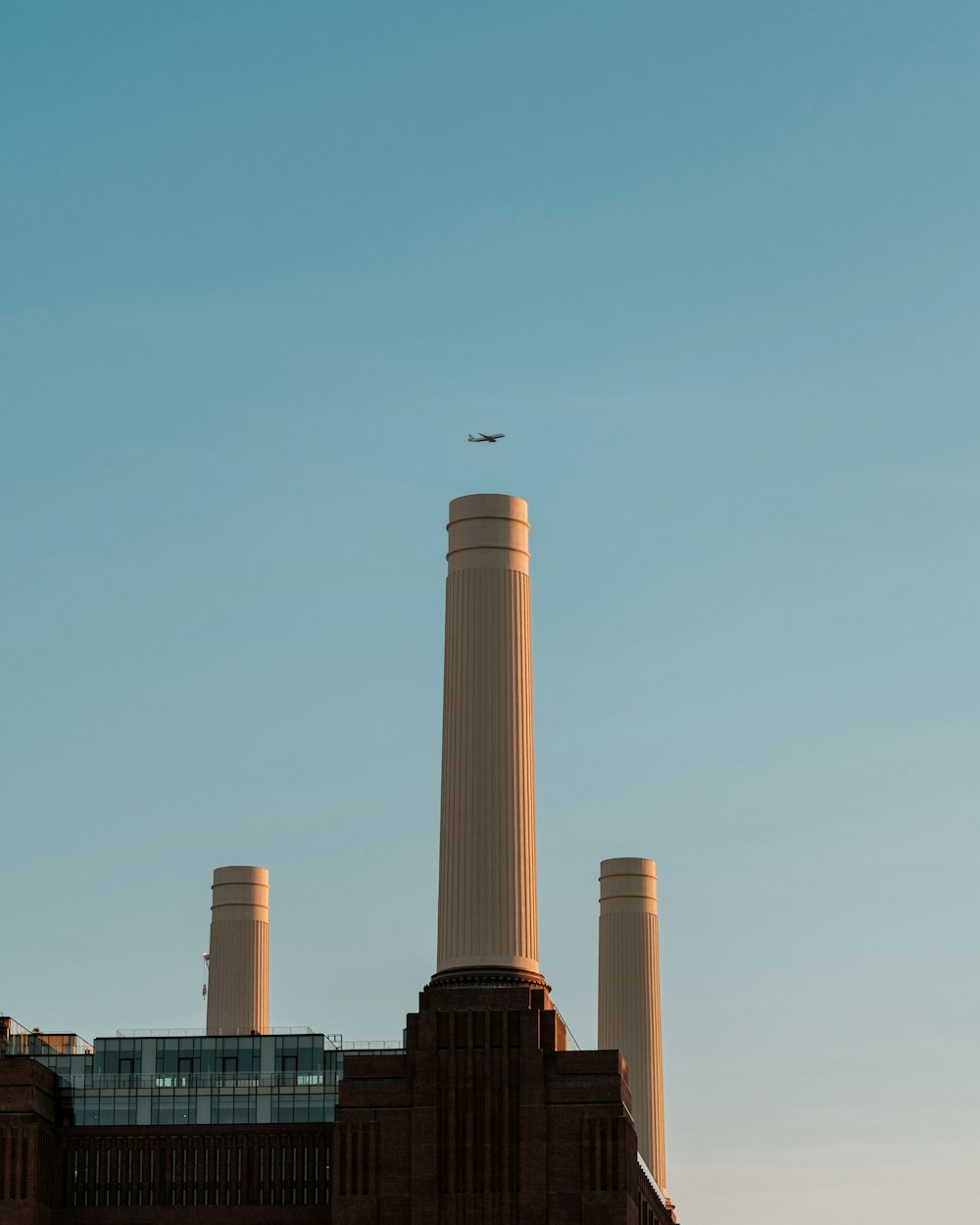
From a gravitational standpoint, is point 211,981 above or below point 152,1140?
above

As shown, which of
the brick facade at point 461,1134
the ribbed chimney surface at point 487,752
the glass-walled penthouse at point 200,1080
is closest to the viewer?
the brick facade at point 461,1134

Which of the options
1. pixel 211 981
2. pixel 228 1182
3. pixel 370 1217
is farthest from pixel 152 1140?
pixel 211 981

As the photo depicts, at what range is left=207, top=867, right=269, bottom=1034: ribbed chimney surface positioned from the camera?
550 feet

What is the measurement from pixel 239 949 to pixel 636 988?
31.0 meters

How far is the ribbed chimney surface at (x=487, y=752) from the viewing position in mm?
118375

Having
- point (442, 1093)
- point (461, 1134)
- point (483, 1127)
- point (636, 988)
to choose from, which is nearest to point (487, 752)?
point (442, 1093)

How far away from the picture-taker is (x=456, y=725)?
122125 mm

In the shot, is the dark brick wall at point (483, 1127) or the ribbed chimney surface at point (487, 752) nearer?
the dark brick wall at point (483, 1127)

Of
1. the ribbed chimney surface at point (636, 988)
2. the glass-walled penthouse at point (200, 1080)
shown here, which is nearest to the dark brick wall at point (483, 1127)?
the glass-walled penthouse at point (200, 1080)

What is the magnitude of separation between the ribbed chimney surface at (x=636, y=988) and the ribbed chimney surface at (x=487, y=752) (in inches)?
2214

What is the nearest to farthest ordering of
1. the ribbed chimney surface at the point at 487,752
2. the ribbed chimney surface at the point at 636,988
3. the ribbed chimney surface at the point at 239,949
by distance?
the ribbed chimney surface at the point at 487,752 → the ribbed chimney surface at the point at 239,949 → the ribbed chimney surface at the point at 636,988

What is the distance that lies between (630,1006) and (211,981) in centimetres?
3208

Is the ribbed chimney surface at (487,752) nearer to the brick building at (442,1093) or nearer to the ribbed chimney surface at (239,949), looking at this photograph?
the brick building at (442,1093)

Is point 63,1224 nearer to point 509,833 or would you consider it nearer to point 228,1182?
point 228,1182
